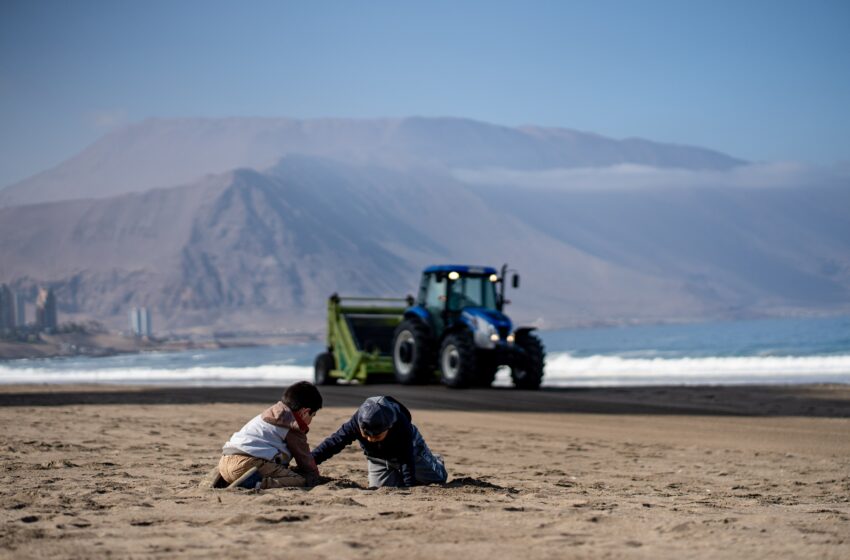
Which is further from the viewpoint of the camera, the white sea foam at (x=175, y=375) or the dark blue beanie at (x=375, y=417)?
the white sea foam at (x=175, y=375)

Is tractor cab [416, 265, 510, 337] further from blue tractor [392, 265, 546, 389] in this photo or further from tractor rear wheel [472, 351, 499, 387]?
tractor rear wheel [472, 351, 499, 387]

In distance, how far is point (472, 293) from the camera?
2528cm

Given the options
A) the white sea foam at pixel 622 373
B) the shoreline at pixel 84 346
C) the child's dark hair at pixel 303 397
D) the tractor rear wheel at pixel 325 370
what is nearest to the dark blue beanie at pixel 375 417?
the child's dark hair at pixel 303 397

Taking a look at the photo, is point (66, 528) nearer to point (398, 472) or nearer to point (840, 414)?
point (398, 472)

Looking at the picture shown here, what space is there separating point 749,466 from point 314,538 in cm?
652

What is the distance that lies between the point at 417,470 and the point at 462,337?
15053mm

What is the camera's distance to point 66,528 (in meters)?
7.16

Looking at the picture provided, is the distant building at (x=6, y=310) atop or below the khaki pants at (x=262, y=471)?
atop

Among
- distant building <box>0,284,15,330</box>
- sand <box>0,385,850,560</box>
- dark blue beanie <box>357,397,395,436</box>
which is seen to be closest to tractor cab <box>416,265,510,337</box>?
sand <box>0,385,850,560</box>

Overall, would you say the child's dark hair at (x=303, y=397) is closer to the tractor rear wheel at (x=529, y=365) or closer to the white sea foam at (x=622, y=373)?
the tractor rear wheel at (x=529, y=365)

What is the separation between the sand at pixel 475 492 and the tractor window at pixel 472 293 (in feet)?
19.2

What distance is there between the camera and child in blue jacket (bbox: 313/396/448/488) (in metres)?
8.53

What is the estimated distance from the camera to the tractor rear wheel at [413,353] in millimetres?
24547

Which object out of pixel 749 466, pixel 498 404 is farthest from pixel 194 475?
pixel 498 404
